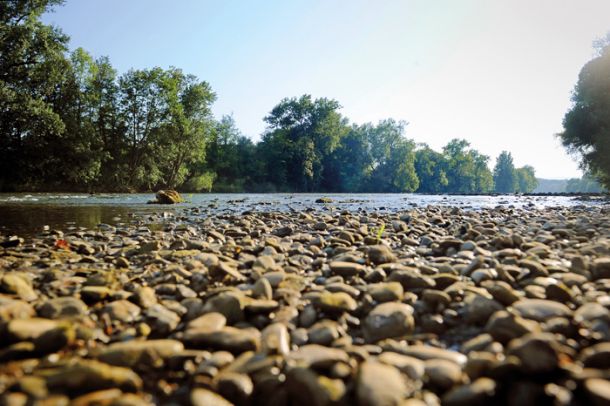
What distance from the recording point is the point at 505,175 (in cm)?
13362

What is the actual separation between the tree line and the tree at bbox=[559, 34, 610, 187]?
36.8 metres

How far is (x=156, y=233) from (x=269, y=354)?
4962mm

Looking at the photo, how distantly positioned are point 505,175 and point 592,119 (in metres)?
119

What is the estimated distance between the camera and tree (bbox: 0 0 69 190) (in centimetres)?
1970

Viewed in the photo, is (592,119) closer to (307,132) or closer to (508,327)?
(508,327)

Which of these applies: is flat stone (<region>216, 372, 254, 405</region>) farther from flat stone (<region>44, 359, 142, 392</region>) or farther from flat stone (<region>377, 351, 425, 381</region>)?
flat stone (<region>377, 351, 425, 381</region>)

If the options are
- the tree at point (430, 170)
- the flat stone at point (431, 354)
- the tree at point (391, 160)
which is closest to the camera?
the flat stone at point (431, 354)

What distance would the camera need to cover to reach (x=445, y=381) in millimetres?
1308

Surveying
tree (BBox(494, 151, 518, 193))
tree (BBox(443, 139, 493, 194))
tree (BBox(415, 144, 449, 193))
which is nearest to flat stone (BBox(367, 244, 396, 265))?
tree (BBox(415, 144, 449, 193))

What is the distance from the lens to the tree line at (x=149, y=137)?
70.4 feet

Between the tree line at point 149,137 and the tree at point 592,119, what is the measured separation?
36.8 m


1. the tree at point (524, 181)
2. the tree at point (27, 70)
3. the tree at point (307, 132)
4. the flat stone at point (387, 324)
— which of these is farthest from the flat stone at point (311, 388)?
the tree at point (524, 181)

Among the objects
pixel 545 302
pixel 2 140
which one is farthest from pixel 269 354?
pixel 2 140

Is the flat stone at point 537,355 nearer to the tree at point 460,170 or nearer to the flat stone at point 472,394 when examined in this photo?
the flat stone at point 472,394
